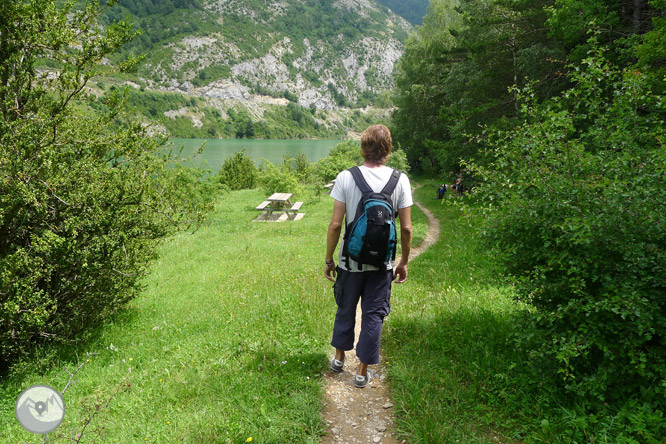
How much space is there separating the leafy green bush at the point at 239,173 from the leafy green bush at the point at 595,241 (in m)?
39.0

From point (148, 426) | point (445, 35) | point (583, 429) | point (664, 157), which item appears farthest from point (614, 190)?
point (445, 35)

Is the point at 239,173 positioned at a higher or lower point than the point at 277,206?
higher

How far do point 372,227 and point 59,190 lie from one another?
4.05m

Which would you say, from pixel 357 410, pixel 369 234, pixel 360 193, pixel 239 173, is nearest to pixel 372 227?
pixel 369 234

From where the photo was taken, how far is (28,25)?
438 centimetres

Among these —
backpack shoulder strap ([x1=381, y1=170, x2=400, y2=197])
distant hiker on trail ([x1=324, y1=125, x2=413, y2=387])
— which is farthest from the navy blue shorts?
backpack shoulder strap ([x1=381, y1=170, x2=400, y2=197])

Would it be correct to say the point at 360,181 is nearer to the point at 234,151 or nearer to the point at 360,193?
the point at 360,193

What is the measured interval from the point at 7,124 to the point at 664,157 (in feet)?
21.4

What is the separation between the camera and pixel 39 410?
1311mm

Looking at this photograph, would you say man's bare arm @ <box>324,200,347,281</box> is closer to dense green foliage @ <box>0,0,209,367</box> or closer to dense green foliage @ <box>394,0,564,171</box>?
dense green foliage @ <box>0,0,209,367</box>

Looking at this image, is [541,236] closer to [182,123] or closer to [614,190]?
[614,190]

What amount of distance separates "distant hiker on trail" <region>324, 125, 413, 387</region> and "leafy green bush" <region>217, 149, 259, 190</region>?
3837cm

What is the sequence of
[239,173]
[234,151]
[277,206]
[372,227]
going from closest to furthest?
[372,227] → [277,206] → [239,173] → [234,151]

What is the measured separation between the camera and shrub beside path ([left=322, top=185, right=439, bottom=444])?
315cm
